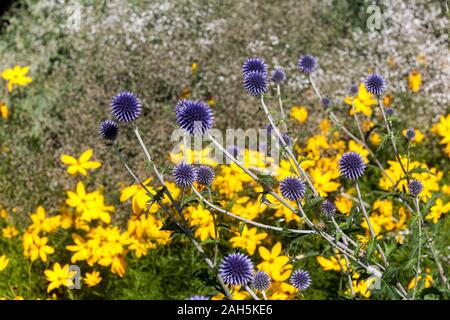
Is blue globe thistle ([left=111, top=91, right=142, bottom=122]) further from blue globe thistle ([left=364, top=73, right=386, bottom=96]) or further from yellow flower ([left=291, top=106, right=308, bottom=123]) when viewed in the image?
yellow flower ([left=291, top=106, right=308, bottom=123])

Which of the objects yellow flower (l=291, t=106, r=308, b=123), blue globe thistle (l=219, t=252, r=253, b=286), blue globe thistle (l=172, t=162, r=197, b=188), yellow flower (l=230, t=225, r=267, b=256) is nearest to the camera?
blue globe thistle (l=219, t=252, r=253, b=286)

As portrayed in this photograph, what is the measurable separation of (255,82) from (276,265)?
1027 mm

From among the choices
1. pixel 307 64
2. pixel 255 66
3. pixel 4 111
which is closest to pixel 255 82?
pixel 255 66

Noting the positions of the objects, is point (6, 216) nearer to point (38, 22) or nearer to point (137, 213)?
point (137, 213)

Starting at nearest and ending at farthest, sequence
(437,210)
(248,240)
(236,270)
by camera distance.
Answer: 1. (236,270)
2. (248,240)
3. (437,210)

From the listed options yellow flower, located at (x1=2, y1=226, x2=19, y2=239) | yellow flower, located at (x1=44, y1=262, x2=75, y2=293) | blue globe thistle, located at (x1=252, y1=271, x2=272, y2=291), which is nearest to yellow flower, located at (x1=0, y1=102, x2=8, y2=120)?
yellow flower, located at (x1=2, y1=226, x2=19, y2=239)

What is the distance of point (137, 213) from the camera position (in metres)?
3.54

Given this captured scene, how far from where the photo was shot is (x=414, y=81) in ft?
16.9

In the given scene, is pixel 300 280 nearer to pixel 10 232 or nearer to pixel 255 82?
pixel 255 82

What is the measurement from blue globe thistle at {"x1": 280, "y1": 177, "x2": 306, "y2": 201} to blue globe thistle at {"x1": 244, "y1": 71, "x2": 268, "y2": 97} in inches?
14.9

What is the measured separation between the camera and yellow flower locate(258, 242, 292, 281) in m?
3.10

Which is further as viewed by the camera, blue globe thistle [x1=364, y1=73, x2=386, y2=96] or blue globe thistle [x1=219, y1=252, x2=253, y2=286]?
blue globe thistle [x1=364, y1=73, x2=386, y2=96]

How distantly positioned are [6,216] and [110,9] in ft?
8.76

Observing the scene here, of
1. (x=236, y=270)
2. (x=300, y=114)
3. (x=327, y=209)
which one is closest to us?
(x=236, y=270)
